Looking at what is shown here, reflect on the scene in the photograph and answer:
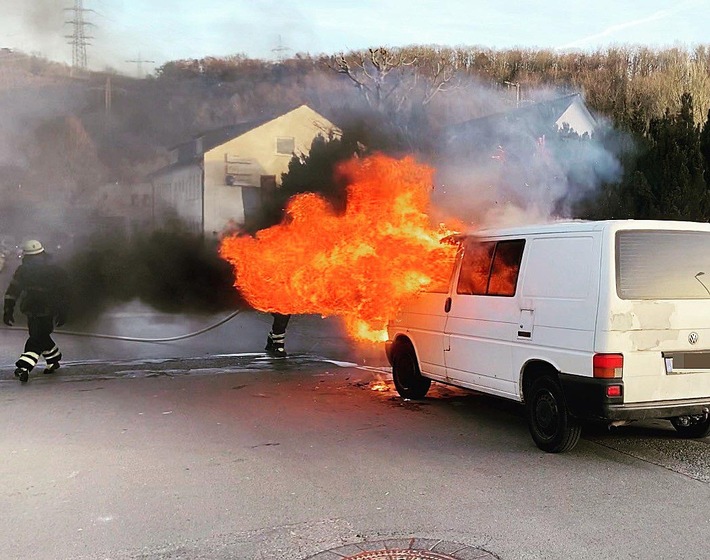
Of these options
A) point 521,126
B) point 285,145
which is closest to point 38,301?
point 285,145

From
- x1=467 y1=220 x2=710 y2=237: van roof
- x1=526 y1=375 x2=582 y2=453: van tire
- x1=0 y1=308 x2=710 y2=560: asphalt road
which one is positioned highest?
x1=467 y1=220 x2=710 y2=237: van roof

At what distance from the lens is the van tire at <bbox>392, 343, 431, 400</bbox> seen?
7953mm

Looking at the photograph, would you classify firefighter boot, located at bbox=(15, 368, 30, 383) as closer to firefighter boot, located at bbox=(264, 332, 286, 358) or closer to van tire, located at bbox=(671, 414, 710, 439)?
firefighter boot, located at bbox=(264, 332, 286, 358)

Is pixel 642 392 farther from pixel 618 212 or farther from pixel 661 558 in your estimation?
pixel 618 212

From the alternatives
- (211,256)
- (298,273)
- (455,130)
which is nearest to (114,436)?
(298,273)

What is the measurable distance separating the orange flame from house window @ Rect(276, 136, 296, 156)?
1014 cm

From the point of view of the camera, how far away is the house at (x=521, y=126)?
18453 mm

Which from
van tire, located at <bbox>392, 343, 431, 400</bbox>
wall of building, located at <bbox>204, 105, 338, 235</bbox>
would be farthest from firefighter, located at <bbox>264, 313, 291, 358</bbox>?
wall of building, located at <bbox>204, 105, 338, 235</bbox>

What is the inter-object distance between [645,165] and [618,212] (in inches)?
60.1

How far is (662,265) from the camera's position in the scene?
544 cm

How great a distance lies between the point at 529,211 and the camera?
15977 mm

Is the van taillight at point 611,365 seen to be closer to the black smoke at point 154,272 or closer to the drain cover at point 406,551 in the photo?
the drain cover at point 406,551

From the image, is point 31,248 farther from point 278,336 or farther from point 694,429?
point 694,429

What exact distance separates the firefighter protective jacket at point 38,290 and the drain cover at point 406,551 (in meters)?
7.50
